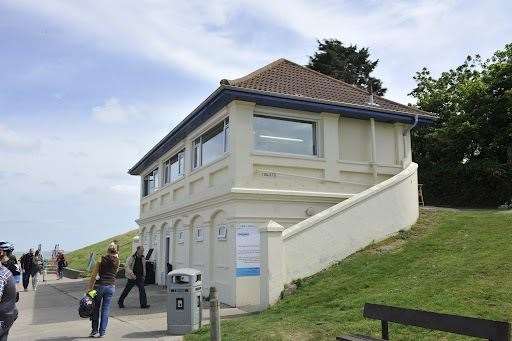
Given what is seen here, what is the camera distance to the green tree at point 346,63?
145 ft

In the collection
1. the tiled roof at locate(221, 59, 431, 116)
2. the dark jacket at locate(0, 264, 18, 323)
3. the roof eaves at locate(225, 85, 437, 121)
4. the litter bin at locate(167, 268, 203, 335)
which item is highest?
the tiled roof at locate(221, 59, 431, 116)

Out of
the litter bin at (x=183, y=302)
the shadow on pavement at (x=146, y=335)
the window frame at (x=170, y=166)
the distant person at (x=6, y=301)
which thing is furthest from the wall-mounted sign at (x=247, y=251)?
the distant person at (x=6, y=301)

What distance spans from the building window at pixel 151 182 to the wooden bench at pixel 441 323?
19.9 m

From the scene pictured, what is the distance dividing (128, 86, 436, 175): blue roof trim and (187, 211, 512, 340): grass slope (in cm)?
411

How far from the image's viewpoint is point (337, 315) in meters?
9.44

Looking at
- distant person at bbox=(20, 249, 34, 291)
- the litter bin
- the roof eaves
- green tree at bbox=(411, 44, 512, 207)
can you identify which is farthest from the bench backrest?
green tree at bbox=(411, 44, 512, 207)

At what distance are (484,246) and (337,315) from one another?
5109mm

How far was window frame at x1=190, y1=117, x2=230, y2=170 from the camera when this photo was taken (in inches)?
631

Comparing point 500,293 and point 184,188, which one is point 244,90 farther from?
point 500,293

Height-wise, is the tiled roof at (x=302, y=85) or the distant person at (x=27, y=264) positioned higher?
the tiled roof at (x=302, y=85)

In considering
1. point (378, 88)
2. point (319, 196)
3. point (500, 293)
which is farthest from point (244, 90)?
point (378, 88)

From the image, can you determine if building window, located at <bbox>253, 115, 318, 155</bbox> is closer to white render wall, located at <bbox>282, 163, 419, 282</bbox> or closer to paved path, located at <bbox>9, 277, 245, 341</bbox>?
→ white render wall, located at <bbox>282, 163, 419, 282</bbox>

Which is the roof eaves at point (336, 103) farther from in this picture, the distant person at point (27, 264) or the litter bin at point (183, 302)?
the distant person at point (27, 264)

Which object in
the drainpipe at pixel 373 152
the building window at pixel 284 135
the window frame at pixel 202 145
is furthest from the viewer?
the drainpipe at pixel 373 152
